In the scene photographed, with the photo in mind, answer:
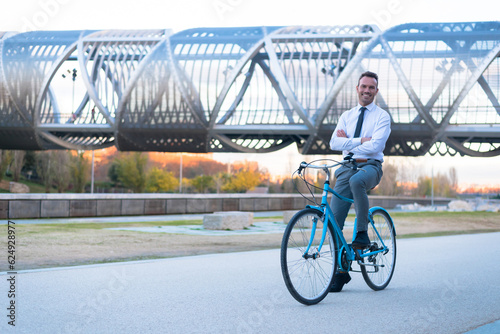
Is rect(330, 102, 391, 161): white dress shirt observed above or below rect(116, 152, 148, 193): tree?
below

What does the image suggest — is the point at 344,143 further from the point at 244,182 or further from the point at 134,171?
the point at 244,182

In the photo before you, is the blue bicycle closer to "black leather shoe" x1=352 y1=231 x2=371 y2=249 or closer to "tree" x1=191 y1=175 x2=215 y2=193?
"black leather shoe" x1=352 y1=231 x2=371 y2=249

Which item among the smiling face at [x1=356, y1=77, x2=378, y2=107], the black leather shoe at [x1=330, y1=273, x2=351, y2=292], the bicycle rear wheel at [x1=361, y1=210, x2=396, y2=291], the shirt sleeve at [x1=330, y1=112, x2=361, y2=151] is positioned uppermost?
the smiling face at [x1=356, y1=77, x2=378, y2=107]

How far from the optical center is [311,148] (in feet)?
163

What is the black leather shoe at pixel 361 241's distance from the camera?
18.9ft

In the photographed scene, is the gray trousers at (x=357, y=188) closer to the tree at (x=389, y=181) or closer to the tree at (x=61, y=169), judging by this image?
the tree at (x=61, y=169)

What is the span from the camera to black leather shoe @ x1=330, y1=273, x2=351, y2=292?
6020mm

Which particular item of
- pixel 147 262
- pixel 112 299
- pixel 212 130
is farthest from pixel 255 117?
pixel 112 299

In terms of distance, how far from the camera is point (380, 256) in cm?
637

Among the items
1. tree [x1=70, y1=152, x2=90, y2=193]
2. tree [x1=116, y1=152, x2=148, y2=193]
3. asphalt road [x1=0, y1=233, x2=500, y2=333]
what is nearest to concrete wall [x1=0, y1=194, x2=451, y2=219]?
asphalt road [x1=0, y1=233, x2=500, y2=333]

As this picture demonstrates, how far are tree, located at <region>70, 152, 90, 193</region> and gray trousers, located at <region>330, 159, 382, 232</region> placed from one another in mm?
60510

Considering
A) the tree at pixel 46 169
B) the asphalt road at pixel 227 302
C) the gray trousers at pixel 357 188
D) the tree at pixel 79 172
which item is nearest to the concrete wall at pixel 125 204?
the asphalt road at pixel 227 302

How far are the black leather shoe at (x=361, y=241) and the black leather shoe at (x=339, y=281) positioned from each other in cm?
39

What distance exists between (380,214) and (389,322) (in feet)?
6.38
